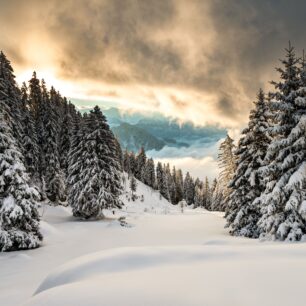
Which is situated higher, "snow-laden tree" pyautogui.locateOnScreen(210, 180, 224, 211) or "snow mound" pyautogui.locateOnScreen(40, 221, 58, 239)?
"snow-laden tree" pyautogui.locateOnScreen(210, 180, 224, 211)

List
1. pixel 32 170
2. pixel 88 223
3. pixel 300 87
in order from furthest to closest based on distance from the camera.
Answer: pixel 32 170 → pixel 88 223 → pixel 300 87

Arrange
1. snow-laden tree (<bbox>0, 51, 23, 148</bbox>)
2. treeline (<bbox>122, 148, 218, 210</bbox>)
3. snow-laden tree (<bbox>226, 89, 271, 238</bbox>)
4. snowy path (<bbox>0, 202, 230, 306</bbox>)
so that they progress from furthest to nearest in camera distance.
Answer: treeline (<bbox>122, 148, 218, 210</bbox>), snow-laden tree (<bbox>0, 51, 23, 148</bbox>), snow-laden tree (<bbox>226, 89, 271, 238</bbox>), snowy path (<bbox>0, 202, 230, 306</bbox>)

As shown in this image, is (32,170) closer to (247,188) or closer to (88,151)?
(88,151)

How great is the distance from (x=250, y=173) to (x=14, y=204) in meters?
16.0

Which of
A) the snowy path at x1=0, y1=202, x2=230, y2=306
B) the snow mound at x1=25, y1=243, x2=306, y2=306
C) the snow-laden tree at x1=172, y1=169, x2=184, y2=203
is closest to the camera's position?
the snow mound at x1=25, y1=243, x2=306, y2=306

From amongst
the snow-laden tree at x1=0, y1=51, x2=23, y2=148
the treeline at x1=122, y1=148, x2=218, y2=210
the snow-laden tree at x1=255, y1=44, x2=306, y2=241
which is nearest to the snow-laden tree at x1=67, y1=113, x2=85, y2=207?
the snow-laden tree at x1=0, y1=51, x2=23, y2=148

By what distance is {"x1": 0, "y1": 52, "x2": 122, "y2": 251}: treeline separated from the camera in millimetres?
15672

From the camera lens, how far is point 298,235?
14.8 m

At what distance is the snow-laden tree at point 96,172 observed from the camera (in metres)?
29.4

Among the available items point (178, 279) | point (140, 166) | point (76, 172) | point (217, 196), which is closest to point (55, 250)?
point (178, 279)

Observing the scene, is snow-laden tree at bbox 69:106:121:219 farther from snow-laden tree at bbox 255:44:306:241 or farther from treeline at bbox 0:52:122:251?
snow-laden tree at bbox 255:44:306:241

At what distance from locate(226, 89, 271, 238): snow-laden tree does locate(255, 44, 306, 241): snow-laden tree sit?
13.0 feet

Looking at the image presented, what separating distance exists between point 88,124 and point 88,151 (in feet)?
11.4

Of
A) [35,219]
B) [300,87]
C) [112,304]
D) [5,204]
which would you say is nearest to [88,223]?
[35,219]
